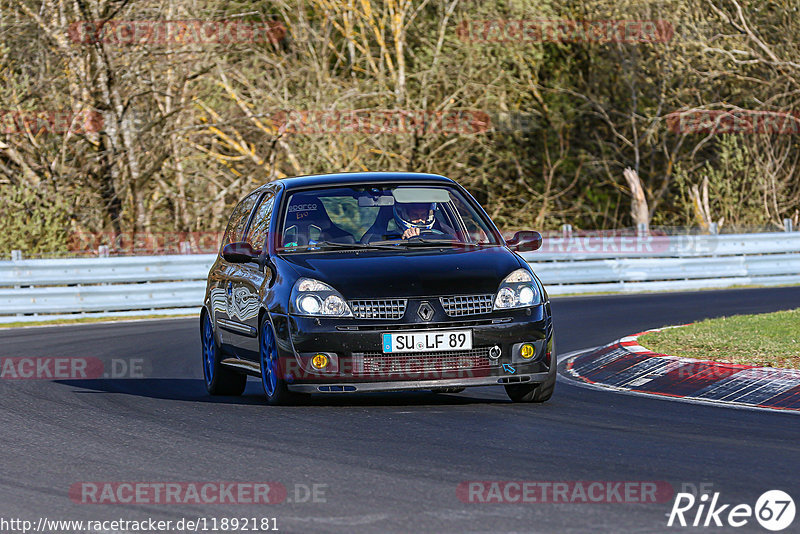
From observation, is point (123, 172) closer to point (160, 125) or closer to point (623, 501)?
point (160, 125)

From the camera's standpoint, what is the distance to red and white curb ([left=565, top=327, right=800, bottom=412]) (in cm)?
990

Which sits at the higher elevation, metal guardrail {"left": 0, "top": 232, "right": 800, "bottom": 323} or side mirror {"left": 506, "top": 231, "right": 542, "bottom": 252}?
side mirror {"left": 506, "top": 231, "right": 542, "bottom": 252}

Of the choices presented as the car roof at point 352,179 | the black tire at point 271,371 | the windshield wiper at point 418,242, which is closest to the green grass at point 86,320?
the car roof at point 352,179

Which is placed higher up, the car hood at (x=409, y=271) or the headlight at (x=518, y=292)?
the car hood at (x=409, y=271)

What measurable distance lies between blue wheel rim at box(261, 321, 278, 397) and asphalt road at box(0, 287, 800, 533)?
18 cm

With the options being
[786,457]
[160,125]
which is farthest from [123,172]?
[786,457]

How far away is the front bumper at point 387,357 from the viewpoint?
30.5ft

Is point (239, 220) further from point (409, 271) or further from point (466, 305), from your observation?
point (466, 305)

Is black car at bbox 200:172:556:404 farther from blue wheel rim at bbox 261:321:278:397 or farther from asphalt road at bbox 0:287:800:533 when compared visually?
asphalt road at bbox 0:287:800:533

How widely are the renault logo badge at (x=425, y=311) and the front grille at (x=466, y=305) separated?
0.34 ft

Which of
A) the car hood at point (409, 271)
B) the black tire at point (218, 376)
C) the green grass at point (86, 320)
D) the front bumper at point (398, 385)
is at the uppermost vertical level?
the car hood at point (409, 271)

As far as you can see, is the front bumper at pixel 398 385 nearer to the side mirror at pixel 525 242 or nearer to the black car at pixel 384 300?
the black car at pixel 384 300

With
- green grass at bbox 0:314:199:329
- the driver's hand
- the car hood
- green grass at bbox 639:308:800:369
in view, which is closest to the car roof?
the driver's hand

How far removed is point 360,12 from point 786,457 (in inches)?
1105
